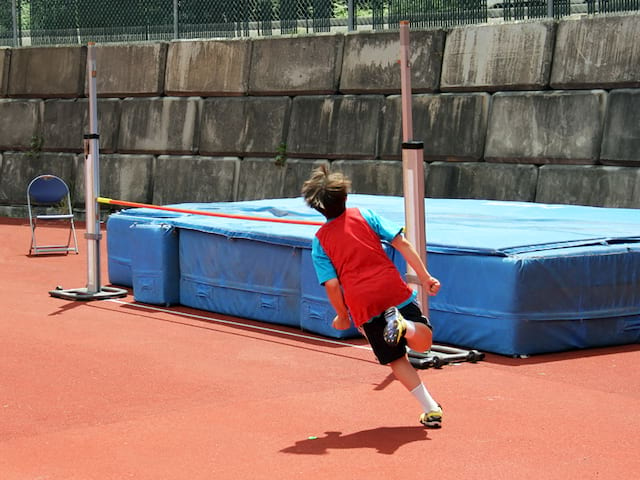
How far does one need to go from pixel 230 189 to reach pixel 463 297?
31.4ft

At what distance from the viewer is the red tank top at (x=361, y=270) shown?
628 cm

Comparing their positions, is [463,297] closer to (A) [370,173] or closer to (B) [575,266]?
(B) [575,266]

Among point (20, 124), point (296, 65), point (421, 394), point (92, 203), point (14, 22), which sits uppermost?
point (14, 22)

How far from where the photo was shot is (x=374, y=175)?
52.4 feet

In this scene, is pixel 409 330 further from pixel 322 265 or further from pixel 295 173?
pixel 295 173

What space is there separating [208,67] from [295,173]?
2.51 metres

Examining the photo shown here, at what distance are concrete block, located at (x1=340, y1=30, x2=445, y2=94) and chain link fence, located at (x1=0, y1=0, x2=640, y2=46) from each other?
36 cm

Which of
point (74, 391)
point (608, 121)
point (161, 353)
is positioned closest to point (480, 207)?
point (608, 121)

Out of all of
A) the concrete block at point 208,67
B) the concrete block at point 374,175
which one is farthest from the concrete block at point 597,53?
the concrete block at point 208,67

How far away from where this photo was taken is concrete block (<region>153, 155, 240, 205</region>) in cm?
1781

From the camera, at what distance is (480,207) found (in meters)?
12.2

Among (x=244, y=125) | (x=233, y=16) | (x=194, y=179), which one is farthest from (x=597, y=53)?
(x=194, y=179)

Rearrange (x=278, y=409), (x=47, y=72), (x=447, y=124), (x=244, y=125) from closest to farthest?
1. (x=278, y=409)
2. (x=447, y=124)
3. (x=244, y=125)
4. (x=47, y=72)

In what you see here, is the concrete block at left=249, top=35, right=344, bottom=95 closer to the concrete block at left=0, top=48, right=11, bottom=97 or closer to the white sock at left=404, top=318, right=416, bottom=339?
the concrete block at left=0, top=48, right=11, bottom=97
